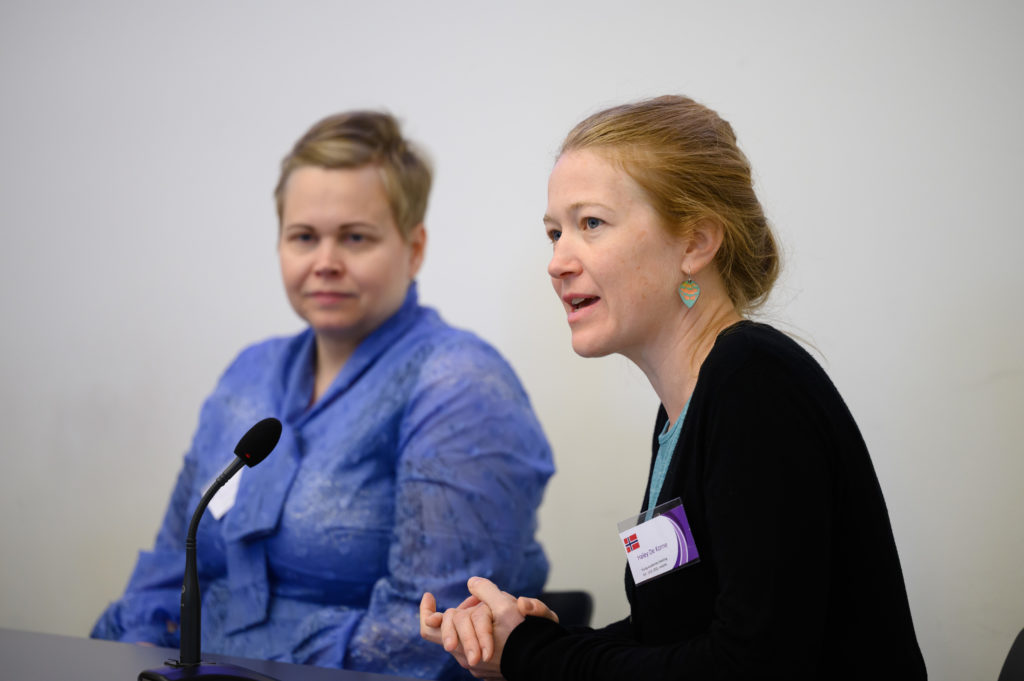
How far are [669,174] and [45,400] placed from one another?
2.79 metres

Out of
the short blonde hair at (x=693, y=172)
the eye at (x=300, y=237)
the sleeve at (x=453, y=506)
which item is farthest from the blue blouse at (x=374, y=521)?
the short blonde hair at (x=693, y=172)

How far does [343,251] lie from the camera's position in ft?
7.96

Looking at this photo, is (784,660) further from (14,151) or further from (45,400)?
(14,151)

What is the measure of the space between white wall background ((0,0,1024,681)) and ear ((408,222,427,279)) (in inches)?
3.0

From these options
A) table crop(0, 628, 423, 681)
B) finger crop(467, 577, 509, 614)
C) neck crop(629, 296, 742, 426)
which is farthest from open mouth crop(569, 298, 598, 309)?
table crop(0, 628, 423, 681)

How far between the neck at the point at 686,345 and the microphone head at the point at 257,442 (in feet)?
1.81

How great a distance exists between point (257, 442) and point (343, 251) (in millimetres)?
1168

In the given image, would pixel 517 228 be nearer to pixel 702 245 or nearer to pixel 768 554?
pixel 702 245

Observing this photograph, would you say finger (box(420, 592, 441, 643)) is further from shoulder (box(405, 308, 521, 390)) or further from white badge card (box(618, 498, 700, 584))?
shoulder (box(405, 308, 521, 390))

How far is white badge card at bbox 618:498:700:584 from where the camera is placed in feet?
3.69

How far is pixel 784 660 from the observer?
0.99m

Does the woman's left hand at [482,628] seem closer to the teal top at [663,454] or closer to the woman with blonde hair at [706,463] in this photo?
the woman with blonde hair at [706,463]

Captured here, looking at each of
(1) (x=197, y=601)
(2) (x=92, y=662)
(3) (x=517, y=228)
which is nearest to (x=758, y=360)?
(1) (x=197, y=601)

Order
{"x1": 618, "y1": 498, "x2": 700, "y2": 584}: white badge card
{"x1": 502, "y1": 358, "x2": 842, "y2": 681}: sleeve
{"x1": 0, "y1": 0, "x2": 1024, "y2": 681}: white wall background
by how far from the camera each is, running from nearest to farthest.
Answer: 1. {"x1": 502, "y1": 358, "x2": 842, "y2": 681}: sleeve
2. {"x1": 618, "y1": 498, "x2": 700, "y2": 584}: white badge card
3. {"x1": 0, "y1": 0, "x2": 1024, "y2": 681}: white wall background
